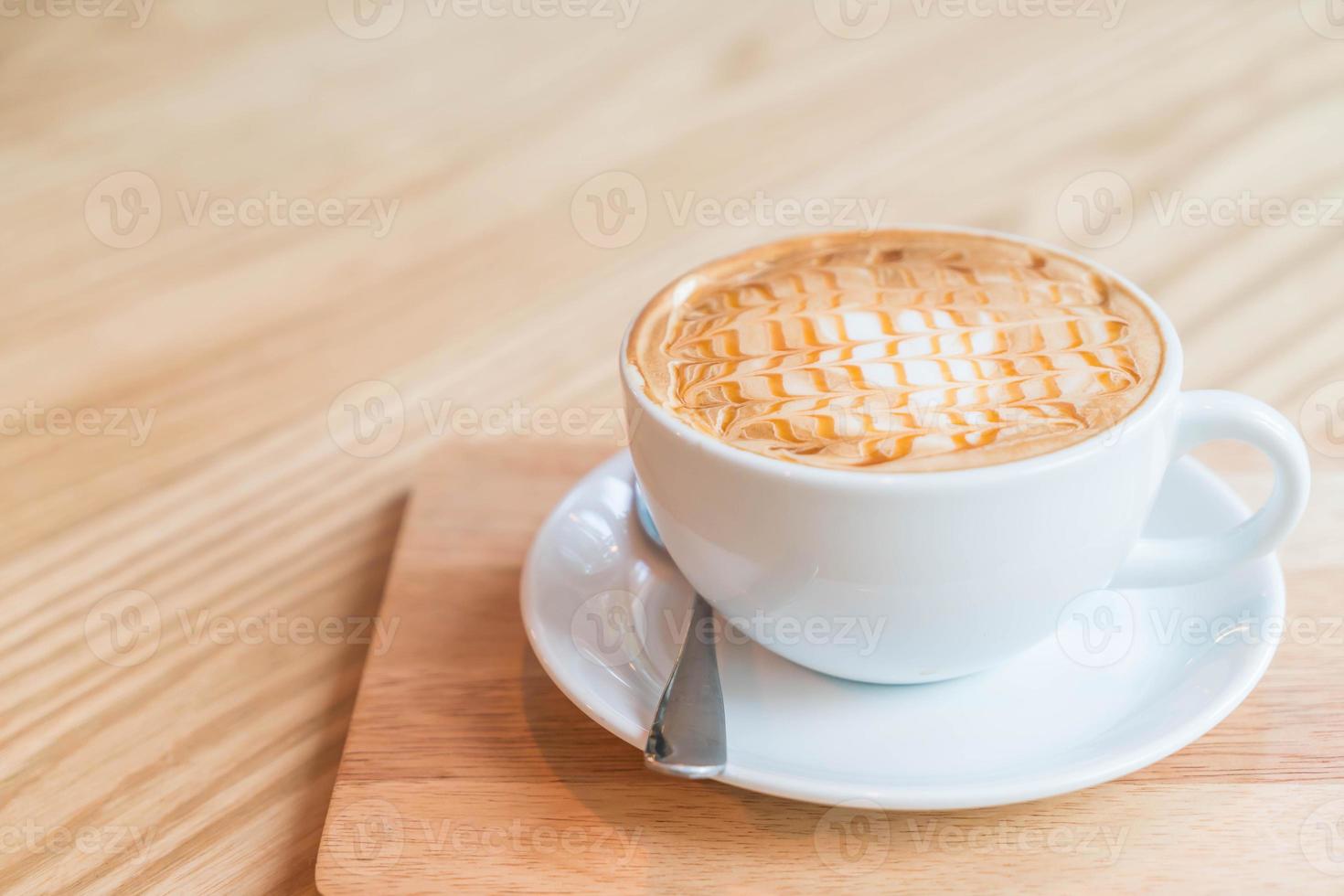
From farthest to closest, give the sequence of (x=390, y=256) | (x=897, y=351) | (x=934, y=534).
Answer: (x=390, y=256) → (x=897, y=351) → (x=934, y=534)

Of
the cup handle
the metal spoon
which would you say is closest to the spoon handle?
the metal spoon

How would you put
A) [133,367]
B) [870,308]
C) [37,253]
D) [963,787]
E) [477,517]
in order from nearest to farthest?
1. [963,787]
2. [870,308]
3. [477,517]
4. [133,367]
5. [37,253]

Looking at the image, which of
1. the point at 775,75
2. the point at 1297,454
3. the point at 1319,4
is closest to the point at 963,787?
the point at 1297,454

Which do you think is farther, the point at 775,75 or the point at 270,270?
the point at 775,75

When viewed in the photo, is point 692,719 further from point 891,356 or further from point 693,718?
point 891,356

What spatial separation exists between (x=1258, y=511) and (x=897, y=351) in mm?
222

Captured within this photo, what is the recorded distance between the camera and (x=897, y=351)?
0.70 metres

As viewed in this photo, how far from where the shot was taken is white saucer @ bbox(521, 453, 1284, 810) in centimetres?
60

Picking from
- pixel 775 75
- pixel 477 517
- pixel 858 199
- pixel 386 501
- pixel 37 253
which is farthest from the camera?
pixel 775 75

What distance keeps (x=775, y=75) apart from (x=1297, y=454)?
1.08m

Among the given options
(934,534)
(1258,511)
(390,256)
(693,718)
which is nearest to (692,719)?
(693,718)

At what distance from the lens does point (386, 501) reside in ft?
3.43

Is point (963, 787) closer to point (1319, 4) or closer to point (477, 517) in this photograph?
point (477, 517)

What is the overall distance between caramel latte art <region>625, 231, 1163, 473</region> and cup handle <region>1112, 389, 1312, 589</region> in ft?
0.14
